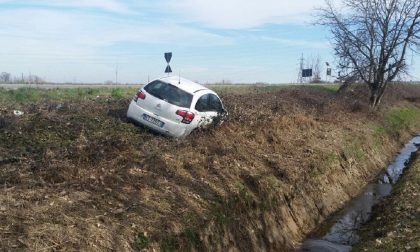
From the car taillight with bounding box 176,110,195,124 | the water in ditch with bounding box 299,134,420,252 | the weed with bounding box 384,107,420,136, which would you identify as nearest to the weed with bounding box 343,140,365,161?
the water in ditch with bounding box 299,134,420,252

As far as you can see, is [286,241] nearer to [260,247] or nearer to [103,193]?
[260,247]

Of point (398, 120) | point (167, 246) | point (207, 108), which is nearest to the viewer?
point (167, 246)

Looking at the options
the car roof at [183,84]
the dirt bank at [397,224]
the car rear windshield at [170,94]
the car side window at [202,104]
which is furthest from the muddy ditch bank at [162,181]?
the dirt bank at [397,224]

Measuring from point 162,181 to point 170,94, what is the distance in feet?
14.4

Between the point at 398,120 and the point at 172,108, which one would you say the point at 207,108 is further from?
the point at 398,120

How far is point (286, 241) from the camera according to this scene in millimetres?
10023

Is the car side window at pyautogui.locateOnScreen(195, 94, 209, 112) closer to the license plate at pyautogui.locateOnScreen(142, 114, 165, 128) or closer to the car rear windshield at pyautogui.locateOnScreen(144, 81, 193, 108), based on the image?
the car rear windshield at pyautogui.locateOnScreen(144, 81, 193, 108)

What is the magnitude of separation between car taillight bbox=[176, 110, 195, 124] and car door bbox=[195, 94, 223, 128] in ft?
1.17

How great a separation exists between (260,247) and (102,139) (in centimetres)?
418

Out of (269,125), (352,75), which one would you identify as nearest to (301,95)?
(352,75)

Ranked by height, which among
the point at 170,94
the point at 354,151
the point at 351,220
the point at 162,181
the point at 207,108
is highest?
the point at 170,94

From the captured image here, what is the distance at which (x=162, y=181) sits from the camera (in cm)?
890

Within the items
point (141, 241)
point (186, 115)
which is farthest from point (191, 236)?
point (186, 115)

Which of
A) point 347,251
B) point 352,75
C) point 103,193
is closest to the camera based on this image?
point 103,193
